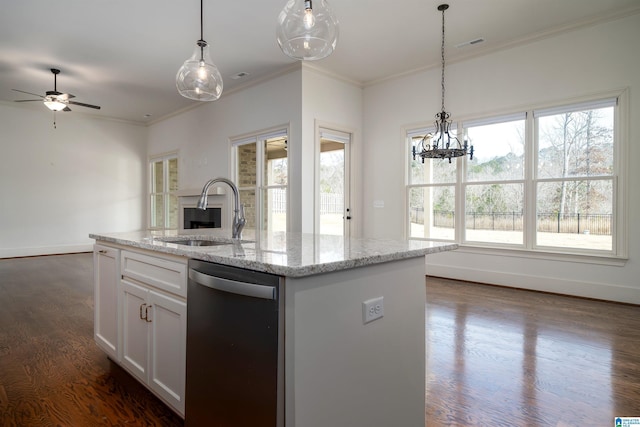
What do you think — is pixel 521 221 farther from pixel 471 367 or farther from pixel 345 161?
pixel 471 367

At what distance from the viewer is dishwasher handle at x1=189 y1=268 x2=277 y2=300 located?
1.20 meters

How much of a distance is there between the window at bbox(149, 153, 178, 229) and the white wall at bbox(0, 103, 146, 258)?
331mm

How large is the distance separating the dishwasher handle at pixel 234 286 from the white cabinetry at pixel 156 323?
0.21 metres

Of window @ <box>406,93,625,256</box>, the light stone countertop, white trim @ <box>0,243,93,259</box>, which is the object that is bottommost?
white trim @ <box>0,243,93,259</box>

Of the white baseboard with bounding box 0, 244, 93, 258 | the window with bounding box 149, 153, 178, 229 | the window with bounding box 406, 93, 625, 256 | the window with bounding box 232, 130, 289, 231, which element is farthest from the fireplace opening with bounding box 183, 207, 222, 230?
Answer: the window with bounding box 406, 93, 625, 256

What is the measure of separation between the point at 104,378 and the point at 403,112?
4.95 m

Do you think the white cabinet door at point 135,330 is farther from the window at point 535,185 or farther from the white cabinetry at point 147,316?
the window at point 535,185

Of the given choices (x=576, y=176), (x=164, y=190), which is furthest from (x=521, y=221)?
(x=164, y=190)

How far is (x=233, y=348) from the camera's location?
1357mm

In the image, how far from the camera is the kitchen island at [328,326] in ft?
3.85

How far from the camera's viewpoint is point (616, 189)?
3916 millimetres

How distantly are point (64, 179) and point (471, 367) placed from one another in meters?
8.77

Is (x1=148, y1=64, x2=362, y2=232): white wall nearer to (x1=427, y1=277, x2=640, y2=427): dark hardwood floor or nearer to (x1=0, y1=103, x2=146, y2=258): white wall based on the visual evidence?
(x1=0, y1=103, x2=146, y2=258): white wall

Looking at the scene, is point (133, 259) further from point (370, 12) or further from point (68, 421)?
point (370, 12)
